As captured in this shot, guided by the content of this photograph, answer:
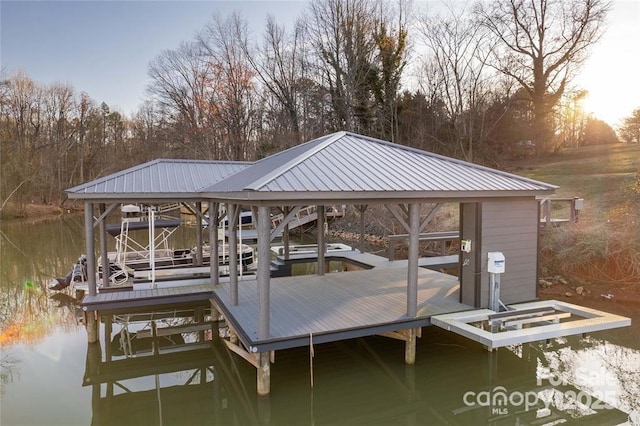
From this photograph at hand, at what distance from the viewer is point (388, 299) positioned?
7.77 metres

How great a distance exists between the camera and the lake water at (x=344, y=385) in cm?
555

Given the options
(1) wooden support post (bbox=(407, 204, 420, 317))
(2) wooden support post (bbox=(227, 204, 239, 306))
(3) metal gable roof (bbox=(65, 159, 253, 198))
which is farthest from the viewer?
(3) metal gable roof (bbox=(65, 159, 253, 198))

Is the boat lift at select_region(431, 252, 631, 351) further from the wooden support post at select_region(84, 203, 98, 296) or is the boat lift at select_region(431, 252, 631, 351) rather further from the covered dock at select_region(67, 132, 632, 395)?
the wooden support post at select_region(84, 203, 98, 296)

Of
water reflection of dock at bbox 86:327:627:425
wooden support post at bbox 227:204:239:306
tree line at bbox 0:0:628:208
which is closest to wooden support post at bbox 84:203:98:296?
water reflection of dock at bbox 86:327:627:425

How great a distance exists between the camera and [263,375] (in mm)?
5789

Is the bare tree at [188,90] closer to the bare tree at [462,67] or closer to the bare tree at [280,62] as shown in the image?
the bare tree at [280,62]

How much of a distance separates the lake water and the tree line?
15.5 meters

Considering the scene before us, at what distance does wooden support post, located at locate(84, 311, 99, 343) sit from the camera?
7.95 meters

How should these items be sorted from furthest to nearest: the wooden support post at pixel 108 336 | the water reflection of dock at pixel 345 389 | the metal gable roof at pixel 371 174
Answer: the wooden support post at pixel 108 336
the metal gable roof at pixel 371 174
the water reflection of dock at pixel 345 389

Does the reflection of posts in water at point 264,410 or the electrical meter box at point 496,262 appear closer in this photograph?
the reflection of posts in water at point 264,410

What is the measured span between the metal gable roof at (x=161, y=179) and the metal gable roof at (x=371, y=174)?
1.49 m

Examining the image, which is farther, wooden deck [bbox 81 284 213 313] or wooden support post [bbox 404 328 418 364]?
wooden deck [bbox 81 284 213 313]

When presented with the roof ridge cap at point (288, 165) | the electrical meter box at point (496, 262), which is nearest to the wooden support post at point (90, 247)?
the roof ridge cap at point (288, 165)

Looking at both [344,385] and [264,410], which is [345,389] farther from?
[264,410]
